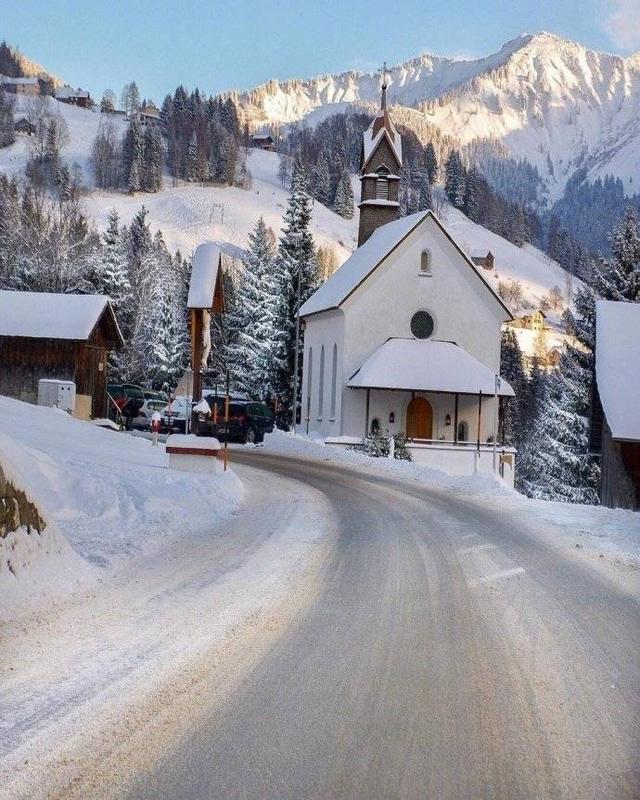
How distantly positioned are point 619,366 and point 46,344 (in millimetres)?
23500

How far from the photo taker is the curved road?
412cm

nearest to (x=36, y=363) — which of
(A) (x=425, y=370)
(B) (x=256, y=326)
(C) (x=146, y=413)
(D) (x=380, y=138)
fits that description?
(C) (x=146, y=413)

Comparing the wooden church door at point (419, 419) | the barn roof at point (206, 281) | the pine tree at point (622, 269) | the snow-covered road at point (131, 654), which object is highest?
the pine tree at point (622, 269)

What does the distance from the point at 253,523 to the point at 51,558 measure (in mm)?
5297

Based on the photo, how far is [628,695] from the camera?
5.51 meters

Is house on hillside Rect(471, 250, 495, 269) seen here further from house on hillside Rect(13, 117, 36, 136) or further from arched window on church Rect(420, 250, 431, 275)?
arched window on church Rect(420, 250, 431, 275)

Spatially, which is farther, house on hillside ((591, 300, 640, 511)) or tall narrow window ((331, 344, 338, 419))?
tall narrow window ((331, 344, 338, 419))

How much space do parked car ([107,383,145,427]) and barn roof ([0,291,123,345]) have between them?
6.55m

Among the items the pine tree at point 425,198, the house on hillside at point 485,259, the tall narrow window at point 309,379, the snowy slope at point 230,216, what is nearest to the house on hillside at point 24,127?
the snowy slope at point 230,216

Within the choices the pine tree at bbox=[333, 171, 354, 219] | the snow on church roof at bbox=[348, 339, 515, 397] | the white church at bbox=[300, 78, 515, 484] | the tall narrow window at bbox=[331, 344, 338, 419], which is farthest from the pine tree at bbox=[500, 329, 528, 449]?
the pine tree at bbox=[333, 171, 354, 219]

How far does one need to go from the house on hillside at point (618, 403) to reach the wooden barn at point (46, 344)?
20.8 meters

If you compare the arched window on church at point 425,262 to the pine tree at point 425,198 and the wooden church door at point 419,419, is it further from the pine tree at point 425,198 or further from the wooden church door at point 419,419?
the pine tree at point 425,198

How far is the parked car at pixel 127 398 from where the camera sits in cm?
4844

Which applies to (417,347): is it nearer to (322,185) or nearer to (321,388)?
(321,388)
